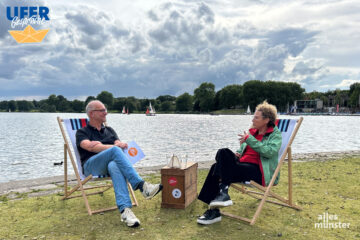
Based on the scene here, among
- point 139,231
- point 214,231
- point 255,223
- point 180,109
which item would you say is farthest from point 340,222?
point 180,109

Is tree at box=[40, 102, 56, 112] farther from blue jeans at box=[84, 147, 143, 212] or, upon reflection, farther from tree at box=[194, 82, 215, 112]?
blue jeans at box=[84, 147, 143, 212]

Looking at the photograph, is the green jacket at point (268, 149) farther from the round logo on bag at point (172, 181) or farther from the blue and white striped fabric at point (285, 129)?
the round logo on bag at point (172, 181)

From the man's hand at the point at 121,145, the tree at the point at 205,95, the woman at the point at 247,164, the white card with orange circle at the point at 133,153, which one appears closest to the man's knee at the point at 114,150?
the man's hand at the point at 121,145

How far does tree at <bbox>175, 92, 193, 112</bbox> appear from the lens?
417ft

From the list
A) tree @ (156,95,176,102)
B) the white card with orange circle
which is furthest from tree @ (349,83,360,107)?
the white card with orange circle

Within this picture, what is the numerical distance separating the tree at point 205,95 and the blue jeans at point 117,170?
105m

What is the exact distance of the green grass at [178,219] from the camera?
11.0 ft

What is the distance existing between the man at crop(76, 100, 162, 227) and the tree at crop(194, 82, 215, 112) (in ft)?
342

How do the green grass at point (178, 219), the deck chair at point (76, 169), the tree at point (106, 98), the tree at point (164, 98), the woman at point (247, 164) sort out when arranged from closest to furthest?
the green grass at point (178, 219) < the woman at point (247, 164) < the deck chair at point (76, 169) < the tree at point (106, 98) < the tree at point (164, 98)

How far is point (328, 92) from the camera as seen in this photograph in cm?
12088

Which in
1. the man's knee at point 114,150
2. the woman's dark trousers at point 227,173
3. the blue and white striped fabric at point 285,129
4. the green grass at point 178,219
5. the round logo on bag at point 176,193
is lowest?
the green grass at point 178,219

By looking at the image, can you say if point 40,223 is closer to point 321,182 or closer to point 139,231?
point 139,231

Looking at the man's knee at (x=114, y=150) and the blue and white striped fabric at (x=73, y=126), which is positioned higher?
the blue and white striped fabric at (x=73, y=126)

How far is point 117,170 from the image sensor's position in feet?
12.7
